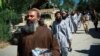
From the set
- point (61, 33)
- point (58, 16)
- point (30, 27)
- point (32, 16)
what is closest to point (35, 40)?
point (30, 27)

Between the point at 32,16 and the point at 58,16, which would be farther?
the point at 58,16

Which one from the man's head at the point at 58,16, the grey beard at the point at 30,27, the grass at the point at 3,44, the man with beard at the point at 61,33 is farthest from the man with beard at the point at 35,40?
the grass at the point at 3,44

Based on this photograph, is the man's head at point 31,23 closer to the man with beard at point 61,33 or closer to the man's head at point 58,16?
the man's head at point 58,16

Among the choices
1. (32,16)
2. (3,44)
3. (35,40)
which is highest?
(32,16)

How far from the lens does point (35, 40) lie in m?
6.39

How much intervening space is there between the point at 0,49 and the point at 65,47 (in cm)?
1162

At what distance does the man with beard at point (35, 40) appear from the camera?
6.39 metres

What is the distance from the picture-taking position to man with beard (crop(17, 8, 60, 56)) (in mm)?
6387

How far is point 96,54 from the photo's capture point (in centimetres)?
1723

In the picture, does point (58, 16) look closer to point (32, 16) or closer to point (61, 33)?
point (61, 33)

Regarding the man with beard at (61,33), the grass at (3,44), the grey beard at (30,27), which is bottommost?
the grass at (3,44)

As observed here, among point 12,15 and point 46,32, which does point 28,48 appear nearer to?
point 46,32

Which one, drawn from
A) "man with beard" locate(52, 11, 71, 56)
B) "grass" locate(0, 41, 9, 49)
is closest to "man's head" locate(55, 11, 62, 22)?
"man with beard" locate(52, 11, 71, 56)

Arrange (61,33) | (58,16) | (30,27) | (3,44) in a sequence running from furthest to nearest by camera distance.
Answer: (3,44)
(61,33)
(58,16)
(30,27)
